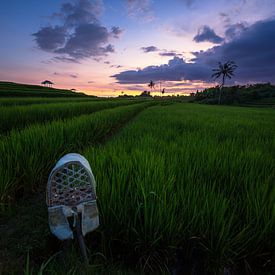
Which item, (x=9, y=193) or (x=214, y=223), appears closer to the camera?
(x=214, y=223)

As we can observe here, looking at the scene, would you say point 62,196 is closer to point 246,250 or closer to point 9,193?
point 246,250

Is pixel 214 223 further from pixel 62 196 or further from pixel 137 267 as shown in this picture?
pixel 62 196

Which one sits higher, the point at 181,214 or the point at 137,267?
the point at 181,214

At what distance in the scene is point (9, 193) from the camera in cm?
166

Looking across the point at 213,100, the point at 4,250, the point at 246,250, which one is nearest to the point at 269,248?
the point at 246,250

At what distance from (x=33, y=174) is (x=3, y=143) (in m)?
0.46

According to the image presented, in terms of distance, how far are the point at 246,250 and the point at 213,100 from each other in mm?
66549

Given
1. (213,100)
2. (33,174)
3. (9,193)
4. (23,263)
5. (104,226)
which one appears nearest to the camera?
(23,263)

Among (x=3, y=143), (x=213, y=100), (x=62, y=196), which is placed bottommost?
(x=213, y=100)

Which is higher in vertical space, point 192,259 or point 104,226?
point 104,226

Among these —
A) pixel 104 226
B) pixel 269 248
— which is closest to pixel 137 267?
pixel 104 226

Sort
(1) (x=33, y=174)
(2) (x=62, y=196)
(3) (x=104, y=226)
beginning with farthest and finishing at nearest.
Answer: (1) (x=33, y=174), (3) (x=104, y=226), (2) (x=62, y=196)

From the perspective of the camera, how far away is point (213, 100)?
62719 millimetres

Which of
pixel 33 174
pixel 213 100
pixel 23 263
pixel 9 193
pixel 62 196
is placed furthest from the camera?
pixel 213 100
